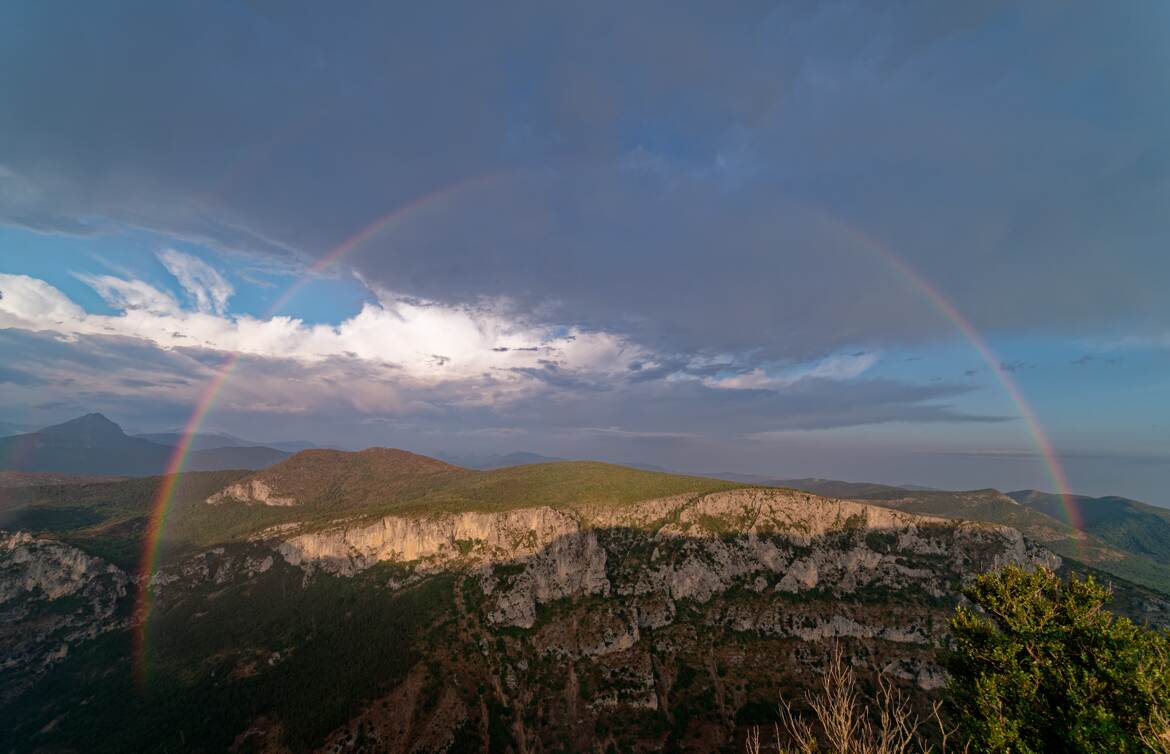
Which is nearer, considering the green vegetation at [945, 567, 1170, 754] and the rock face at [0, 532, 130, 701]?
the green vegetation at [945, 567, 1170, 754]

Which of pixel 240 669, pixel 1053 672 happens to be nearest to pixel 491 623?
pixel 240 669

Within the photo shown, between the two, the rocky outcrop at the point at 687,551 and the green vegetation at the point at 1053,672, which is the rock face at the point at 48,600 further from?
the green vegetation at the point at 1053,672

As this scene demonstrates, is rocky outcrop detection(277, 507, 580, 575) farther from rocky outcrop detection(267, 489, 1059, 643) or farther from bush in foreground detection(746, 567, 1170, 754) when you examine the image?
bush in foreground detection(746, 567, 1170, 754)

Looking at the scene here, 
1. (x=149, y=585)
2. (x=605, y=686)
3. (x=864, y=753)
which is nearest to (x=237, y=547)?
(x=149, y=585)

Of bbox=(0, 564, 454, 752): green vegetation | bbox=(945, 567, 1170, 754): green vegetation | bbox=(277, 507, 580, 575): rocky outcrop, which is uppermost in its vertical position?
bbox=(945, 567, 1170, 754): green vegetation

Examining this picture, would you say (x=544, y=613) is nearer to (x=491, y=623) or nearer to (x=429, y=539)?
(x=491, y=623)

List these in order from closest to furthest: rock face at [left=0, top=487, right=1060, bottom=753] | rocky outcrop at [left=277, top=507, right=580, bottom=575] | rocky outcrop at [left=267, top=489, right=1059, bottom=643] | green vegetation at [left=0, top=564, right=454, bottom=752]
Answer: green vegetation at [left=0, top=564, right=454, bottom=752] < rock face at [left=0, top=487, right=1060, bottom=753] < rocky outcrop at [left=267, top=489, right=1059, bottom=643] < rocky outcrop at [left=277, top=507, right=580, bottom=575]

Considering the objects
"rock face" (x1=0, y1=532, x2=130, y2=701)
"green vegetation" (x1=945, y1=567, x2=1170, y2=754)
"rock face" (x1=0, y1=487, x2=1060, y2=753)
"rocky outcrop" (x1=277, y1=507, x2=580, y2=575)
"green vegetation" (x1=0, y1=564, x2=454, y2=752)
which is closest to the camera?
"green vegetation" (x1=945, y1=567, x2=1170, y2=754)

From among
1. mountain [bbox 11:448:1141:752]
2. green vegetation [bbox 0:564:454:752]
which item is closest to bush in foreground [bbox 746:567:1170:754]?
mountain [bbox 11:448:1141:752]
